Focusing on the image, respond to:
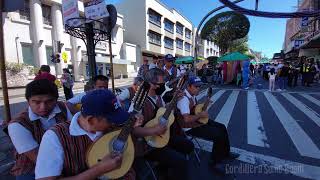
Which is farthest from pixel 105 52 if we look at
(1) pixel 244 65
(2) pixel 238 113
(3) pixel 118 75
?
(2) pixel 238 113

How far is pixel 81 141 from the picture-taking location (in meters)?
1.76

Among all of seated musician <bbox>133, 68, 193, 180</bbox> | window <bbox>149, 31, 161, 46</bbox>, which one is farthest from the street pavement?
window <bbox>149, 31, 161, 46</bbox>

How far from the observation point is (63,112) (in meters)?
2.40

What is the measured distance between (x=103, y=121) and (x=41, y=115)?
0.77 m

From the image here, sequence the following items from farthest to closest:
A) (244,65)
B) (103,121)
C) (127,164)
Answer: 1. (244,65)
2. (127,164)
3. (103,121)

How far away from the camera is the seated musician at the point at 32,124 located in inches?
79.6

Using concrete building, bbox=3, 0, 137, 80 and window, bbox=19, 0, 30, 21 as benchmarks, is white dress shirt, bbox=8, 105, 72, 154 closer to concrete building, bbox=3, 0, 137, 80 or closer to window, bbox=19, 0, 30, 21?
concrete building, bbox=3, 0, 137, 80

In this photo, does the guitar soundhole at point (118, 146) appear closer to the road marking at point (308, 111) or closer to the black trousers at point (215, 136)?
the black trousers at point (215, 136)

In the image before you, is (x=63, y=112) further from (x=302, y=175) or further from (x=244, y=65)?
(x=244, y=65)

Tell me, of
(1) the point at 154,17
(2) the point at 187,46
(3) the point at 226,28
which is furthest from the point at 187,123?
(2) the point at 187,46

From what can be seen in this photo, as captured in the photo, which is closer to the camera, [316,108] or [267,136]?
[267,136]

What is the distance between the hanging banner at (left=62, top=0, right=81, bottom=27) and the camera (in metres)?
3.74

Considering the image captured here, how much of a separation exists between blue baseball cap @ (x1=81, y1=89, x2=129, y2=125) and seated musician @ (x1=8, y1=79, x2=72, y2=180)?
2.11 feet

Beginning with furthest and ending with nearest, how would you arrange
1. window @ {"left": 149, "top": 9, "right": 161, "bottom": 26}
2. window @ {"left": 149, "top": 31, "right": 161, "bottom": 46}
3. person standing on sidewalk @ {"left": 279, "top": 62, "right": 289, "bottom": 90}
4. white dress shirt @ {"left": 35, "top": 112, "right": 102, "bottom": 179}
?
window @ {"left": 149, "top": 31, "right": 161, "bottom": 46}
window @ {"left": 149, "top": 9, "right": 161, "bottom": 26}
person standing on sidewalk @ {"left": 279, "top": 62, "right": 289, "bottom": 90}
white dress shirt @ {"left": 35, "top": 112, "right": 102, "bottom": 179}
